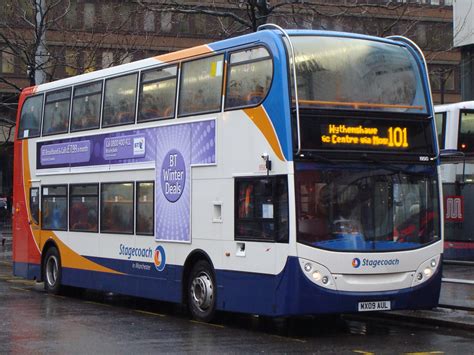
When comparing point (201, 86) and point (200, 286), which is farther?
point (201, 86)

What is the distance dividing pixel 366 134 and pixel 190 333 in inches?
151

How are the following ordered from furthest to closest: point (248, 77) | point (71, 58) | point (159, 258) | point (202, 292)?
point (71, 58), point (159, 258), point (202, 292), point (248, 77)

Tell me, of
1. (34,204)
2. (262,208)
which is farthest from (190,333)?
(34,204)

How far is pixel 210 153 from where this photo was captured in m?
13.5

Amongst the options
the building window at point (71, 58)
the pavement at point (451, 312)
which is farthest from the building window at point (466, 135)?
the building window at point (71, 58)

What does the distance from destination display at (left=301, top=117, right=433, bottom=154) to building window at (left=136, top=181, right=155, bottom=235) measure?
4.15 metres

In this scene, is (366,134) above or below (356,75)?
below

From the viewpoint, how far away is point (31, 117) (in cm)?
1959

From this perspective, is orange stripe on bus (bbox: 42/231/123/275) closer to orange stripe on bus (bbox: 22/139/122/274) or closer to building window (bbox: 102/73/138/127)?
orange stripe on bus (bbox: 22/139/122/274)

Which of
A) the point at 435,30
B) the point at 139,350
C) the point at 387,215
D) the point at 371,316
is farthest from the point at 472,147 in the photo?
the point at 139,350

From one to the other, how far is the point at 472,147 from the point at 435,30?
6.13m

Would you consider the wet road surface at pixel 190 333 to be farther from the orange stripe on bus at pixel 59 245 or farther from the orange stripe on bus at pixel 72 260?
the orange stripe on bus at pixel 59 245

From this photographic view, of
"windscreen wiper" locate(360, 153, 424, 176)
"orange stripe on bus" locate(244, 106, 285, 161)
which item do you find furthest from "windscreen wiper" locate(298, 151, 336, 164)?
"windscreen wiper" locate(360, 153, 424, 176)

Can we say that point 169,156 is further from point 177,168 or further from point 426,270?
point 426,270
